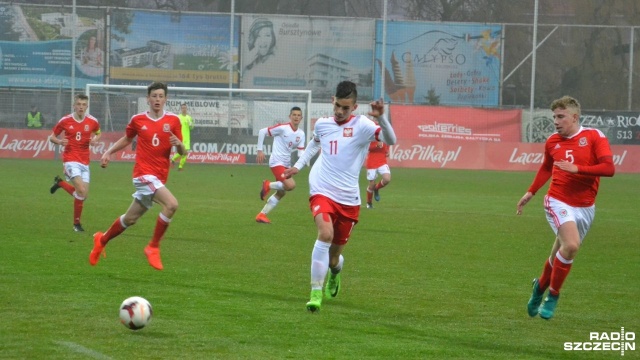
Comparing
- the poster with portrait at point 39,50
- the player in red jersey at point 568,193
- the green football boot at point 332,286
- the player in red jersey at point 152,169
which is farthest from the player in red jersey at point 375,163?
the poster with portrait at point 39,50

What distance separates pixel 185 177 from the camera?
30.3 metres

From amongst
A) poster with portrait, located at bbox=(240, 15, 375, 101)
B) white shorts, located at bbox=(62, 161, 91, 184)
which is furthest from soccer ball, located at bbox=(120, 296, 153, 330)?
poster with portrait, located at bbox=(240, 15, 375, 101)

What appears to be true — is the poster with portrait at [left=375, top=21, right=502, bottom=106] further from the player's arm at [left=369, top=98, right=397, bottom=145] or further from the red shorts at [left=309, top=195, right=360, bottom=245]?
the player's arm at [left=369, top=98, right=397, bottom=145]

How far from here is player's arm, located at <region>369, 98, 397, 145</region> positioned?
849 centimetres

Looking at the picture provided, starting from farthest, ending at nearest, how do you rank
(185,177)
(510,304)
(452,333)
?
1. (185,177)
2. (510,304)
3. (452,333)

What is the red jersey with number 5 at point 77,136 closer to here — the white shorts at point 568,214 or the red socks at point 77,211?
the red socks at point 77,211

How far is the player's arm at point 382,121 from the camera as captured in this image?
8.49m

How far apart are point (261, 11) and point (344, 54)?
558 cm

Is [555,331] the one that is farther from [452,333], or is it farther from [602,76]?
[602,76]

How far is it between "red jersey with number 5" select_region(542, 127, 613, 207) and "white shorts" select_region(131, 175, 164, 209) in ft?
15.2

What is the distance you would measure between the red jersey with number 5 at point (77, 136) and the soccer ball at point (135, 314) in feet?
29.7

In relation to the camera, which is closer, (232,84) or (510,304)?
(510,304)

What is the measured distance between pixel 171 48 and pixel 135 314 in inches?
1455

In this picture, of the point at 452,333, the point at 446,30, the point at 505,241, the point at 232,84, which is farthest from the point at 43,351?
the point at 446,30
